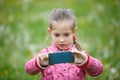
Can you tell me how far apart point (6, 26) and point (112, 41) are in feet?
6.68

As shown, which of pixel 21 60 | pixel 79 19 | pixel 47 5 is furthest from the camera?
pixel 47 5

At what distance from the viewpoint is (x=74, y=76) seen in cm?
558

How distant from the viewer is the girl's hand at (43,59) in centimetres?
531

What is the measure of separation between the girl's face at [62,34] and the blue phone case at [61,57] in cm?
18

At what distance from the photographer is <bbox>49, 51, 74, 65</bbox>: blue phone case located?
5355 millimetres

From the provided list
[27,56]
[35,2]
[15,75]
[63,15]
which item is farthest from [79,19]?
[63,15]

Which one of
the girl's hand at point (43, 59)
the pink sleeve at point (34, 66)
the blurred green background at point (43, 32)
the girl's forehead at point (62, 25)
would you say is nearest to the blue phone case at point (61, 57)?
the girl's hand at point (43, 59)

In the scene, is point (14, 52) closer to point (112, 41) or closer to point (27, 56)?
point (27, 56)

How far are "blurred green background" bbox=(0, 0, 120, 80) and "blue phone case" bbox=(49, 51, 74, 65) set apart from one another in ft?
5.33

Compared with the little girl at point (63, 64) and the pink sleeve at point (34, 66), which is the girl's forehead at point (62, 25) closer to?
the little girl at point (63, 64)

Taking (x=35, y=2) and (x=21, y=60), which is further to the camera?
(x=35, y=2)

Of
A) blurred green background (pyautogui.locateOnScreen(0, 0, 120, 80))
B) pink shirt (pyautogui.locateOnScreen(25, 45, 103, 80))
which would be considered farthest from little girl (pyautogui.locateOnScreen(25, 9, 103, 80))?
blurred green background (pyautogui.locateOnScreen(0, 0, 120, 80))

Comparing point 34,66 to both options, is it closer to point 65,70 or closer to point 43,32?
point 65,70

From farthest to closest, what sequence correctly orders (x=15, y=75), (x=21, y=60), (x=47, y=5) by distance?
1. (x=47, y=5)
2. (x=21, y=60)
3. (x=15, y=75)
